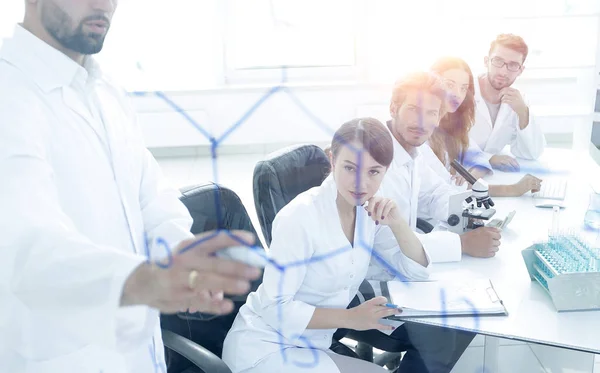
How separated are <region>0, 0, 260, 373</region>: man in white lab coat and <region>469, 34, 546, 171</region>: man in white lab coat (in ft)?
5.41

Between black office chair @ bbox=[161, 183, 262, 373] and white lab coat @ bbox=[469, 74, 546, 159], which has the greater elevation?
white lab coat @ bbox=[469, 74, 546, 159]

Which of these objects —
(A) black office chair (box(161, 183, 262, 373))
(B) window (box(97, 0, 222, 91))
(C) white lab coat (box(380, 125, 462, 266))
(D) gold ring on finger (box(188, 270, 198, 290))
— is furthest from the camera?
(B) window (box(97, 0, 222, 91))

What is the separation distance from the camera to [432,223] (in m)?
1.95

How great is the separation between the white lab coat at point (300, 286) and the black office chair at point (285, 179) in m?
0.20

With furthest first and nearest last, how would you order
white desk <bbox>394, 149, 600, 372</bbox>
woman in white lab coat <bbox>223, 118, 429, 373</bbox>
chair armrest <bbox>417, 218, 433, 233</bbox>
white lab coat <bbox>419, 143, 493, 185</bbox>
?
1. white lab coat <bbox>419, 143, 493, 185</bbox>
2. chair armrest <bbox>417, 218, 433, 233</bbox>
3. woman in white lab coat <bbox>223, 118, 429, 373</bbox>
4. white desk <bbox>394, 149, 600, 372</bbox>

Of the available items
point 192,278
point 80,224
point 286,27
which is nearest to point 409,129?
point 80,224

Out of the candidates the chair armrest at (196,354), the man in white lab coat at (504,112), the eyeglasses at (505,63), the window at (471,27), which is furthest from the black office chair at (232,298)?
the window at (471,27)

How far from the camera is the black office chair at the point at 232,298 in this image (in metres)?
1.40

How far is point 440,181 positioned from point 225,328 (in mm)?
889

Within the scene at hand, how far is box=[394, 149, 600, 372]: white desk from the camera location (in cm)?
118

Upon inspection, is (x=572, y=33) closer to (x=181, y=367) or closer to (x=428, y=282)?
(x=428, y=282)

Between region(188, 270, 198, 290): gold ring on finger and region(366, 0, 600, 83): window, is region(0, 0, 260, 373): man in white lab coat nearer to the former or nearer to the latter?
region(188, 270, 198, 290): gold ring on finger

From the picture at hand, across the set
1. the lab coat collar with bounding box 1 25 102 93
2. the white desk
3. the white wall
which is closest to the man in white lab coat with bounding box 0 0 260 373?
the lab coat collar with bounding box 1 25 102 93

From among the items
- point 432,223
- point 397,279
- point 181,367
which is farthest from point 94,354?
→ point 432,223
